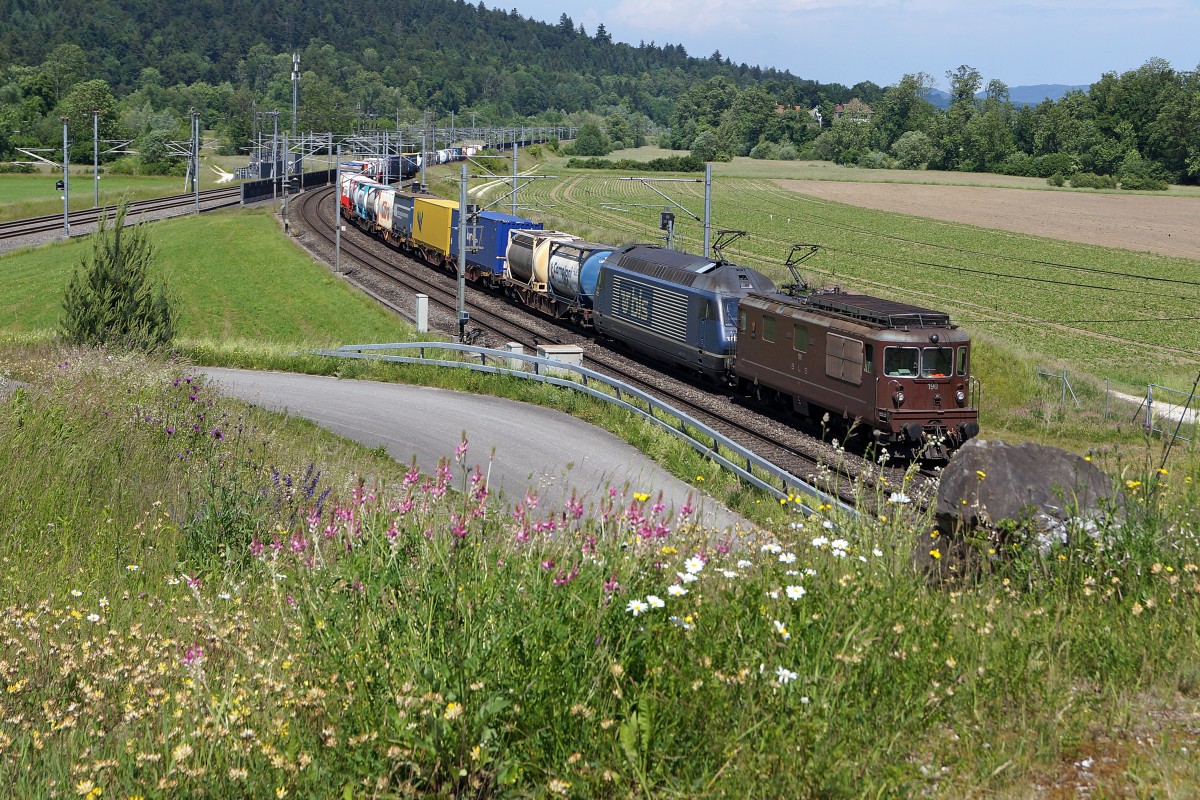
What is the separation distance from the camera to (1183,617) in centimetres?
589

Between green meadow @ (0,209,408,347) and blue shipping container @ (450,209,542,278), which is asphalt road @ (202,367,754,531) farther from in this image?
blue shipping container @ (450,209,542,278)

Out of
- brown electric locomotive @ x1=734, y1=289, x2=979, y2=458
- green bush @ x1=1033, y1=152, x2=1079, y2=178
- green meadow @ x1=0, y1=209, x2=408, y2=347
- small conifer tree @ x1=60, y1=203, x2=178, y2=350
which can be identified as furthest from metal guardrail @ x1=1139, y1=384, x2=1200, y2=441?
green bush @ x1=1033, y1=152, x2=1079, y2=178

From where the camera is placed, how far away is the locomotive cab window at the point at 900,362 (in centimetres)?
2205

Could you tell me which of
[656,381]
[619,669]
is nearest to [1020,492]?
[619,669]

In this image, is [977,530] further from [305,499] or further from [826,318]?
[826,318]

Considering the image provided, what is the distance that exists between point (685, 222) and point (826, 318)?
58.0m

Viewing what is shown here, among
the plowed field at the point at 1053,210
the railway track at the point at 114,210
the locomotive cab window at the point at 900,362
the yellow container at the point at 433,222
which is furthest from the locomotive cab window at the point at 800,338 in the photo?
the plowed field at the point at 1053,210

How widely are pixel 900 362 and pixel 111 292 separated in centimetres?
1866

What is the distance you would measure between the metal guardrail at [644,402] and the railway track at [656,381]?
88 cm

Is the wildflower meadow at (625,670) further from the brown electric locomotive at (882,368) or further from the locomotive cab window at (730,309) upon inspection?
the locomotive cab window at (730,309)

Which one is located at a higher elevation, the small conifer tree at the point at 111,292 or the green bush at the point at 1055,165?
the green bush at the point at 1055,165

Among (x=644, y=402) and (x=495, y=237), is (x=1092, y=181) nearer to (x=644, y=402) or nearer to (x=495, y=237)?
(x=495, y=237)

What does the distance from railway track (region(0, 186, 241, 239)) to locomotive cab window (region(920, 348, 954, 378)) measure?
44.8m

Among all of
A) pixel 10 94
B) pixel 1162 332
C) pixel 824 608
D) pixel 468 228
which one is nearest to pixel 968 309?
pixel 1162 332
